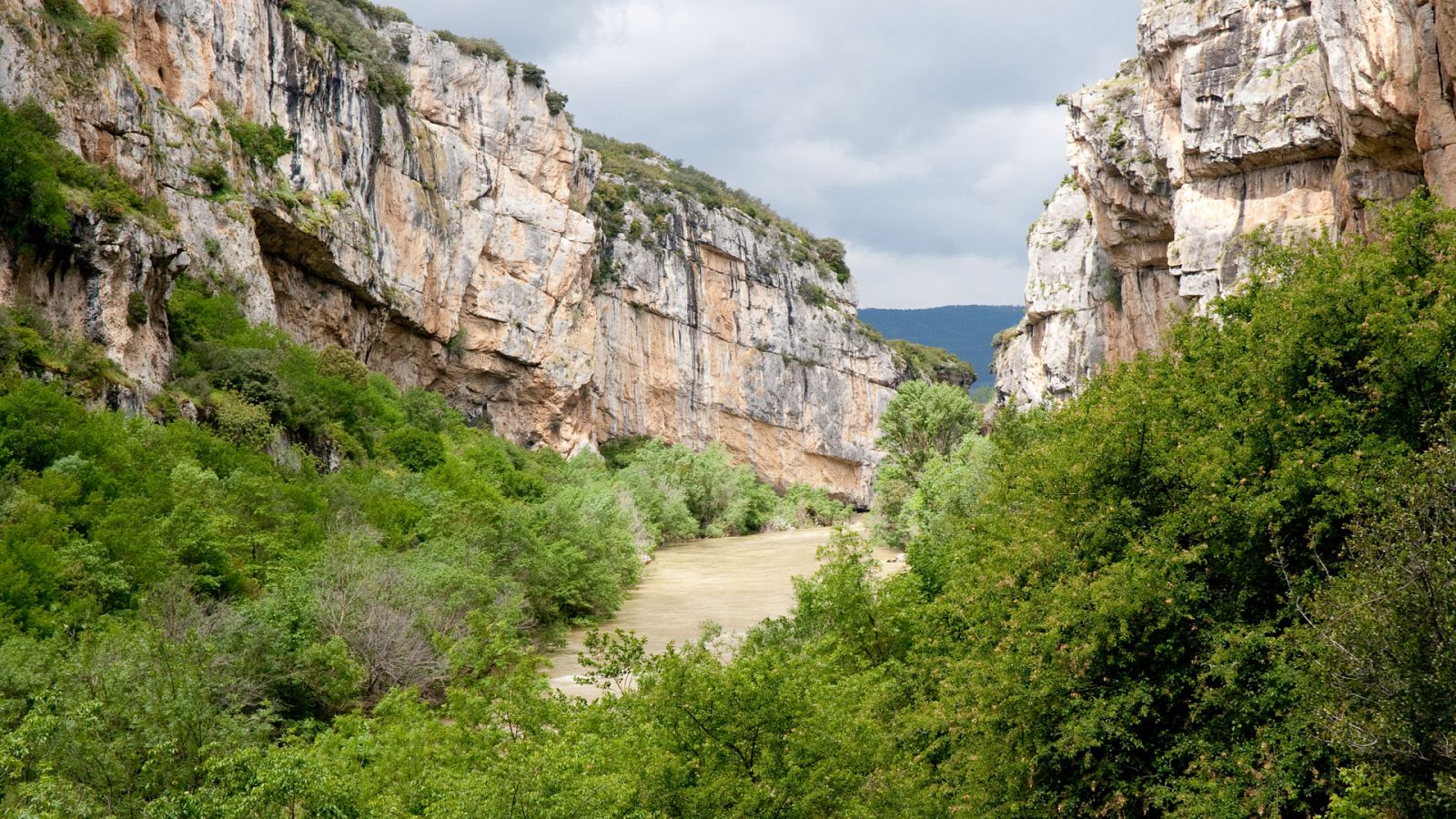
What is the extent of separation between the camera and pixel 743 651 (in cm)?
1378

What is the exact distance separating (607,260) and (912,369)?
1366 inches

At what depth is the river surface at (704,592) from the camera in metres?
26.1

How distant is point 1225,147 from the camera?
35.3 meters

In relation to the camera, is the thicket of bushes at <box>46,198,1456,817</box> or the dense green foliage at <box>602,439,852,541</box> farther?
the dense green foliage at <box>602,439,852,541</box>

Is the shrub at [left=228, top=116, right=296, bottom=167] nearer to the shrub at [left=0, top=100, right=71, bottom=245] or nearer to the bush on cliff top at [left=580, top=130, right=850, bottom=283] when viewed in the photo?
the shrub at [left=0, top=100, right=71, bottom=245]

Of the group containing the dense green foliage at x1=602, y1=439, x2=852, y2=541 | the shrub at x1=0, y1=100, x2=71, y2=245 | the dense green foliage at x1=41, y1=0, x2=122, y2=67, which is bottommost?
the dense green foliage at x1=602, y1=439, x2=852, y2=541

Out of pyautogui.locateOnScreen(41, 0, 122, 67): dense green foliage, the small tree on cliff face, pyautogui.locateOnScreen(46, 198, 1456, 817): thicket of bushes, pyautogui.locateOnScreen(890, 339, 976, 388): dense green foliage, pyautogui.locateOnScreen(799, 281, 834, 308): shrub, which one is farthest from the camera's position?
pyautogui.locateOnScreen(890, 339, 976, 388): dense green foliage

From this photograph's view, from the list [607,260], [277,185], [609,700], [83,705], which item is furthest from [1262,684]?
[607,260]

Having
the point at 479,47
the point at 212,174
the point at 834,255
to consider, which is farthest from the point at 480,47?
the point at 834,255

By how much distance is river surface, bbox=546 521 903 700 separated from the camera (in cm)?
2614

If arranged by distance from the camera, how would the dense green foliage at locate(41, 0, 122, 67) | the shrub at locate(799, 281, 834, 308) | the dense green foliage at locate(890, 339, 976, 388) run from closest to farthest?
1. the dense green foliage at locate(41, 0, 122, 67)
2. the shrub at locate(799, 281, 834, 308)
3. the dense green foliage at locate(890, 339, 976, 388)

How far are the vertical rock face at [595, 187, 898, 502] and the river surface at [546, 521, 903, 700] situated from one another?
717 inches

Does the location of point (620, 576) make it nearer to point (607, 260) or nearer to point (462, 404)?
point (462, 404)

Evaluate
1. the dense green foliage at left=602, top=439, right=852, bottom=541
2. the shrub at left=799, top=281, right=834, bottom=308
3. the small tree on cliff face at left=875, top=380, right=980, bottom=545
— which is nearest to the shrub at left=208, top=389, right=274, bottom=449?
the dense green foliage at left=602, top=439, right=852, bottom=541
